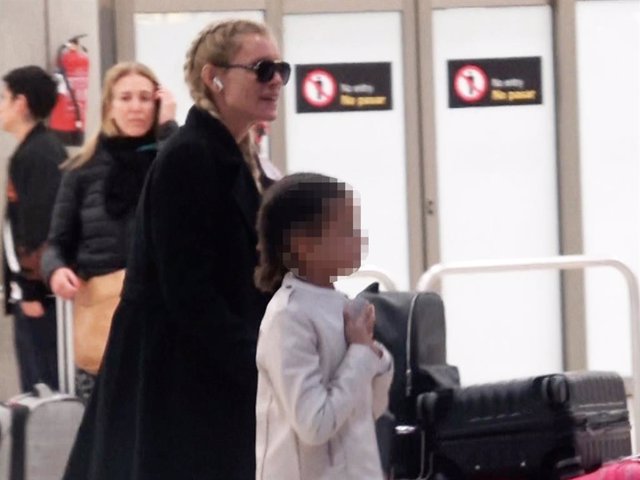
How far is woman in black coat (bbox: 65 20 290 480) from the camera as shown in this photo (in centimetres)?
327

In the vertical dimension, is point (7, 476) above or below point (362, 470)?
below

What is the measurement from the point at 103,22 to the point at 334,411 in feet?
23.9

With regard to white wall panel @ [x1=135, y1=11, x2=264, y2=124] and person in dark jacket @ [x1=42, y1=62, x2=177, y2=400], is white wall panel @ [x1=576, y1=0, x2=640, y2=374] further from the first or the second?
person in dark jacket @ [x1=42, y1=62, x2=177, y2=400]

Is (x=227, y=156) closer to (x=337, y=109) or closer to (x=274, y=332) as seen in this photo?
(x=274, y=332)

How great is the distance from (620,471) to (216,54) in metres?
1.56

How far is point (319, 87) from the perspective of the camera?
9938mm

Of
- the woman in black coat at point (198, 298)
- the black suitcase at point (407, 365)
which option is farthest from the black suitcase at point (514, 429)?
the woman in black coat at point (198, 298)

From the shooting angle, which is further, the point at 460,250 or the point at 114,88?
the point at 460,250

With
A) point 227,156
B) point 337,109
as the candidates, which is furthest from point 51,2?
point 227,156

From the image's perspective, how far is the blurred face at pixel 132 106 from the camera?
5707 millimetres

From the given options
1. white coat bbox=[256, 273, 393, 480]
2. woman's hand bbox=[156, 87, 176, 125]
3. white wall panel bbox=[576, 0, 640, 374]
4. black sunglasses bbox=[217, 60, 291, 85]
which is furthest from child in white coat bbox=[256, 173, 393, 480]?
white wall panel bbox=[576, 0, 640, 374]

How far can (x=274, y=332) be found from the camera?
281 cm

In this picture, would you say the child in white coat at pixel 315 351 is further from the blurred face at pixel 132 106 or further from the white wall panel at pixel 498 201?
the white wall panel at pixel 498 201

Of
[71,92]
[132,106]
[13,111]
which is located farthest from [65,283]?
[71,92]
